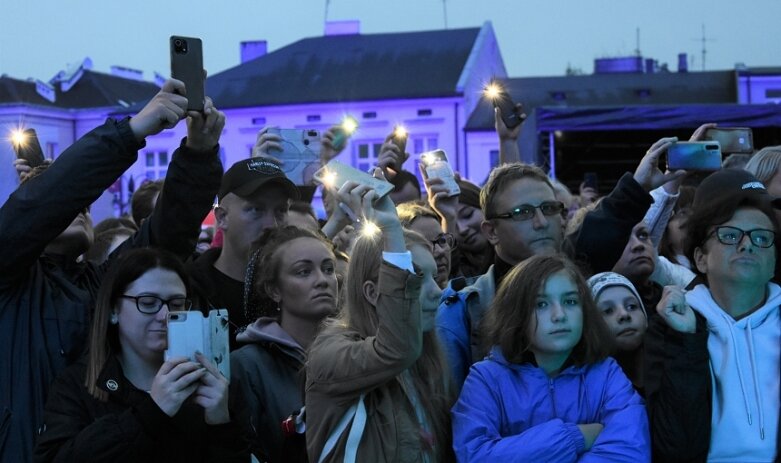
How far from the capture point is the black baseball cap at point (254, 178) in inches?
184

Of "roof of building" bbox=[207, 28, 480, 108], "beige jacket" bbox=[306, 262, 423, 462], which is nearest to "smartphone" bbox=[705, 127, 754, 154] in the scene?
"beige jacket" bbox=[306, 262, 423, 462]

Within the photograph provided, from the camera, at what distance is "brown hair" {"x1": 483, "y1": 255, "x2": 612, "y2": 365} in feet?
11.2

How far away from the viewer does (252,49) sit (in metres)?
49.4

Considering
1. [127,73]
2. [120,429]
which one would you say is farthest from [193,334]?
[127,73]

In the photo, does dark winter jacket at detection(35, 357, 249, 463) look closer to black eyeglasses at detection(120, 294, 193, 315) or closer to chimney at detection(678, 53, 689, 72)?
black eyeglasses at detection(120, 294, 193, 315)

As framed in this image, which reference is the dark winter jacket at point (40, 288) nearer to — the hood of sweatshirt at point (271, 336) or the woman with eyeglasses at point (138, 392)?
the woman with eyeglasses at point (138, 392)

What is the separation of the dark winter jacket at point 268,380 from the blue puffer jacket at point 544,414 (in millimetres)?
676

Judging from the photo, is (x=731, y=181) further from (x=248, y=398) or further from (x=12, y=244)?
Result: (x=12, y=244)

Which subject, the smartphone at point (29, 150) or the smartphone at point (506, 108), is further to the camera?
the smartphone at point (506, 108)

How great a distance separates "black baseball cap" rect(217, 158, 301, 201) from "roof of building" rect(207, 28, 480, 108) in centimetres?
3383

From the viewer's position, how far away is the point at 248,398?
376cm

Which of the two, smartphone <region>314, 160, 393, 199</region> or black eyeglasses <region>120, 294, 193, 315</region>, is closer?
smartphone <region>314, 160, 393, 199</region>

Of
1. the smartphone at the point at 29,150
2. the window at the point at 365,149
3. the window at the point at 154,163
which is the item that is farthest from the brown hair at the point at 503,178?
the window at the point at 154,163

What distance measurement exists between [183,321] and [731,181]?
6.58 feet
